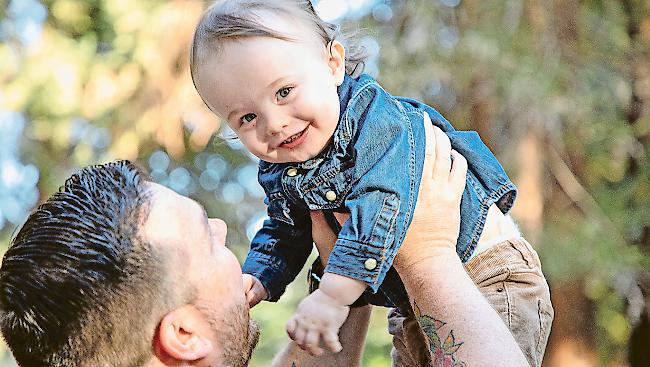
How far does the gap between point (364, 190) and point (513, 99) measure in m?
4.33

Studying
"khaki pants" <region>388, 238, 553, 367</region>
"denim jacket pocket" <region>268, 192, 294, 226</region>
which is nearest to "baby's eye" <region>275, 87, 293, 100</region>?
"denim jacket pocket" <region>268, 192, 294, 226</region>

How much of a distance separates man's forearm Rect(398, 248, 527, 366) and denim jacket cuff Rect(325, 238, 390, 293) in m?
0.13

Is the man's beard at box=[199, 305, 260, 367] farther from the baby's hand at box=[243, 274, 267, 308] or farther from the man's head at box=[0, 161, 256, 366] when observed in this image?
the baby's hand at box=[243, 274, 267, 308]

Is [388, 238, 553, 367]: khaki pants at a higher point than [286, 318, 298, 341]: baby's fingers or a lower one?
lower

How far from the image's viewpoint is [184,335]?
1.85m

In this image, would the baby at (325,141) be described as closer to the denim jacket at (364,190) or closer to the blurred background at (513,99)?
the denim jacket at (364,190)

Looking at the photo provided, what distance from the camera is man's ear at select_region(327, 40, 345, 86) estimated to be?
228 cm

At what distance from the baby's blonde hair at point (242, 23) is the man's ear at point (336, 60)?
2cm

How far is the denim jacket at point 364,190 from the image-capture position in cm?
207

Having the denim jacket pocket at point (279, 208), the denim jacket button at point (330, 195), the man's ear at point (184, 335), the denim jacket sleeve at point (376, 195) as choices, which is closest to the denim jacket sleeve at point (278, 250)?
the denim jacket pocket at point (279, 208)

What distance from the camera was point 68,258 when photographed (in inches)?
67.2

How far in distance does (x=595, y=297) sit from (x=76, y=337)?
6244 millimetres

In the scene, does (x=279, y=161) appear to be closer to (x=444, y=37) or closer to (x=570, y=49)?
(x=444, y=37)

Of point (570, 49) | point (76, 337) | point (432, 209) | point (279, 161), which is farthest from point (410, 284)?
point (570, 49)
